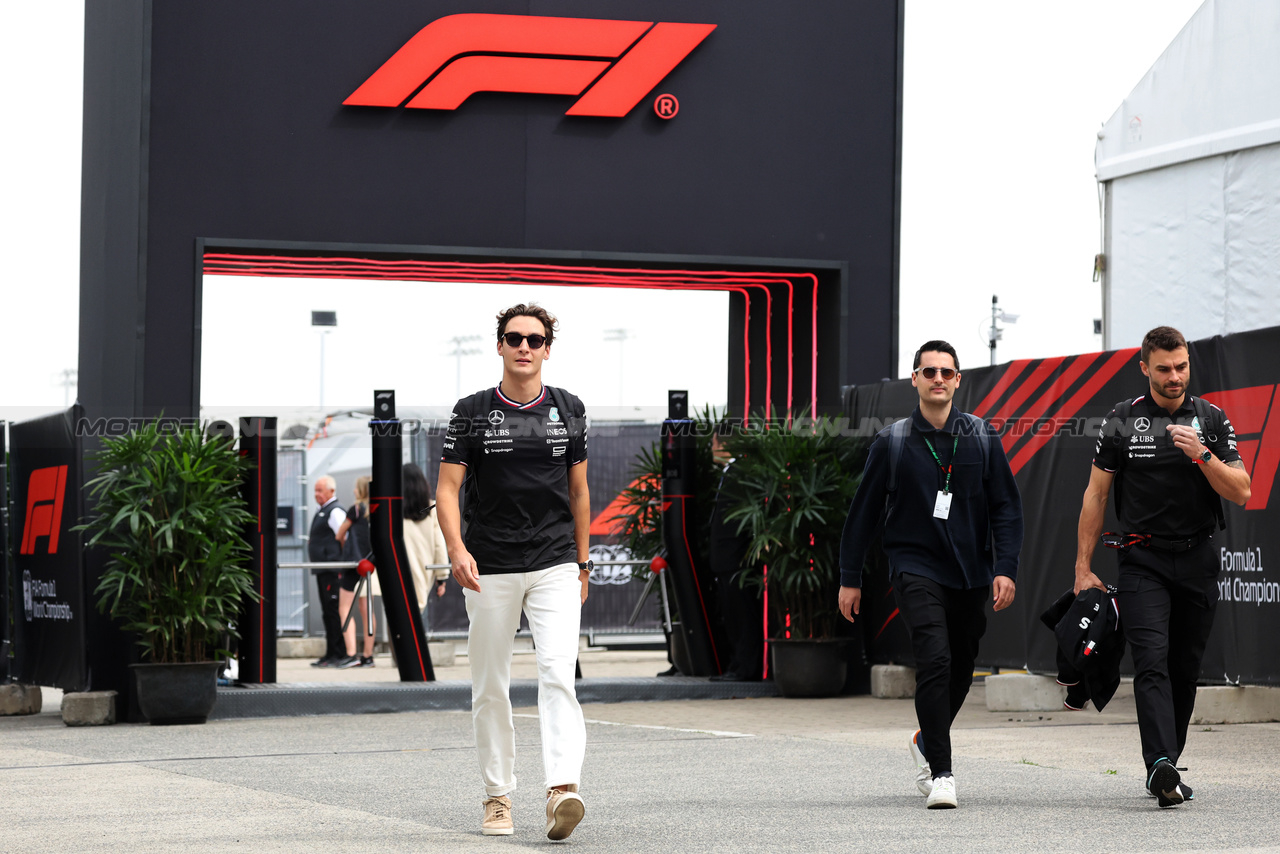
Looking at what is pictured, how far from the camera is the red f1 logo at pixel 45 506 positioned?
1104cm

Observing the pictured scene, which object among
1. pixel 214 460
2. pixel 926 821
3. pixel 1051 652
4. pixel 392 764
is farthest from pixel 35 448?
pixel 926 821

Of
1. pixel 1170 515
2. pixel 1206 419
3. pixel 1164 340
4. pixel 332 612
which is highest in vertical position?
pixel 1164 340

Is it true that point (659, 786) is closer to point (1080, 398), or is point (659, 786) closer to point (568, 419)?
point (568, 419)

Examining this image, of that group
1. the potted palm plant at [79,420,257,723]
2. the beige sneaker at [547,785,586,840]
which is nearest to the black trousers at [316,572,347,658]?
the potted palm plant at [79,420,257,723]

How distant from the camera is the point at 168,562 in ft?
34.6

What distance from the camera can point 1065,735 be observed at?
30.0 ft

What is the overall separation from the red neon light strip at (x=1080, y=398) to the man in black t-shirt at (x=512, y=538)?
461 centimetres

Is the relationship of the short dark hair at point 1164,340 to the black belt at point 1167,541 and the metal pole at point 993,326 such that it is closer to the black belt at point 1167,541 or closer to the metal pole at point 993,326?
the black belt at point 1167,541

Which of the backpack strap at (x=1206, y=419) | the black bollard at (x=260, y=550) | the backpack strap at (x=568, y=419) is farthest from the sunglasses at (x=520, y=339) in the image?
the black bollard at (x=260, y=550)

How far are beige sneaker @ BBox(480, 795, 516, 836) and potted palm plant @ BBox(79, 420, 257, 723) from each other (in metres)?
5.09

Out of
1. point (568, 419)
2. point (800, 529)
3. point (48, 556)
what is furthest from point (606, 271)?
point (568, 419)

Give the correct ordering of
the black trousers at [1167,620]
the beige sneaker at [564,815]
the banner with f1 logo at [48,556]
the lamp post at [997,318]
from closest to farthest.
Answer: the beige sneaker at [564,815] < the black trousers at [1167,620] < the banner with f1 logo at [48,556] < the lamp post at [997,318]

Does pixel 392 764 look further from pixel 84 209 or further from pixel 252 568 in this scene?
pixel 84 209

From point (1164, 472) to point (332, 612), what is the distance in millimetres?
10727
